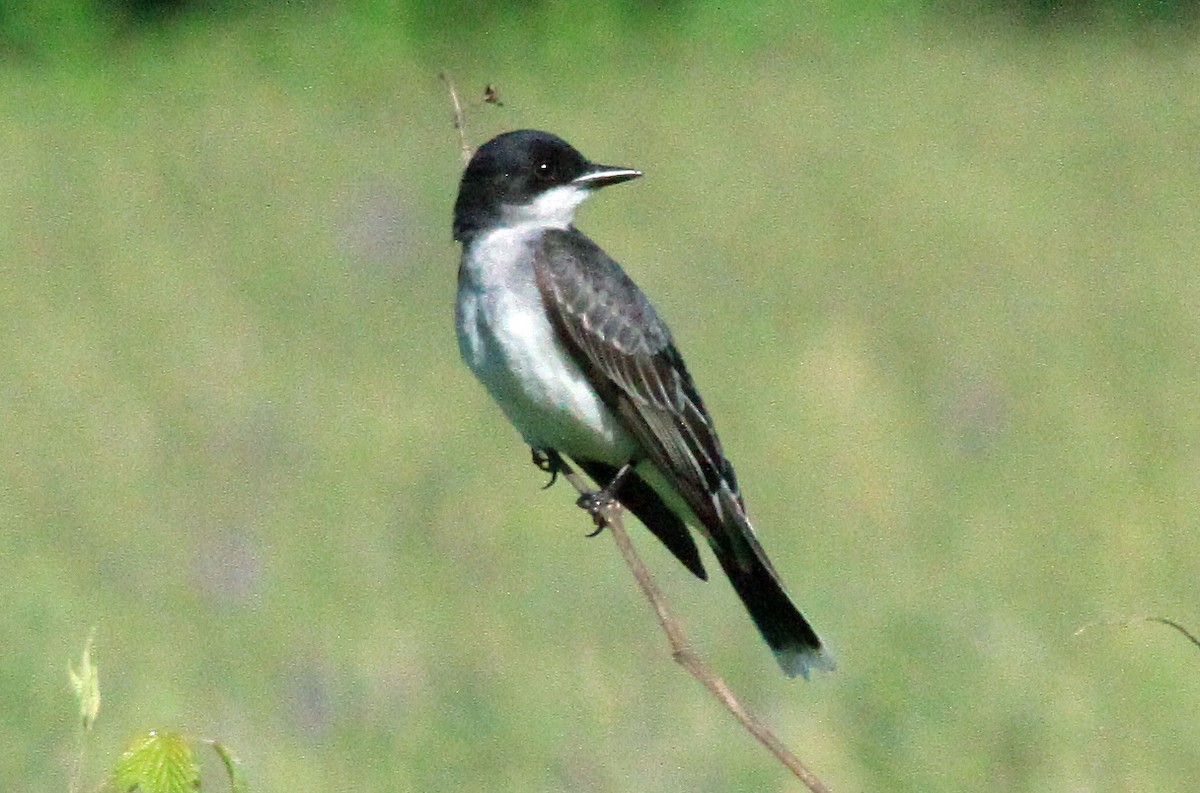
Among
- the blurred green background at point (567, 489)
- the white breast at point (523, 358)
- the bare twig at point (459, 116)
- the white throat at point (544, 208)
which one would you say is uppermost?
the bare twig at point (459, 116)

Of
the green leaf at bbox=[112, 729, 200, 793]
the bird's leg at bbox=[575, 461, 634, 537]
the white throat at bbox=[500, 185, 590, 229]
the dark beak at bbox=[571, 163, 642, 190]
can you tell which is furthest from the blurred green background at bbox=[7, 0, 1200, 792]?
the green leaf at bbox=[112, 729, 200, 793]

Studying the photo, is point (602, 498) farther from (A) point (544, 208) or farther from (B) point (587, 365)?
(A) point (544, 208)

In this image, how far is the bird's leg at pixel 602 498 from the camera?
4.38m

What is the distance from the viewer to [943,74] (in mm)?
17672

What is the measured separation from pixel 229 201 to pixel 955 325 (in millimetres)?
4632

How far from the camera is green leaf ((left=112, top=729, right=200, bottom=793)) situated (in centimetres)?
223

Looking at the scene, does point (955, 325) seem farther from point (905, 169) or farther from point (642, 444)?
point (642, 444)

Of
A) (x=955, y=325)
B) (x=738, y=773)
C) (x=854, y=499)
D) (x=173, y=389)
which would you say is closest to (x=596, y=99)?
(x=955, y=325)

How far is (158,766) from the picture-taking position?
2258 mm

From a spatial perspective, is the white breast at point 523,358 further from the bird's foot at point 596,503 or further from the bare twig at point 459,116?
the bare twig at point 459,116

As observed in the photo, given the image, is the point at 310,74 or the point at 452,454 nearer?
the point at 452,454

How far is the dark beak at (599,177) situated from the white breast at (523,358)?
0.17 meters

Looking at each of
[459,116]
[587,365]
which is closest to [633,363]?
[587,365]

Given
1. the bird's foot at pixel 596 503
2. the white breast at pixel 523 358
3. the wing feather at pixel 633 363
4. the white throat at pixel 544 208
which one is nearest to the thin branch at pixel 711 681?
the bird's foot at pixel 596 503
